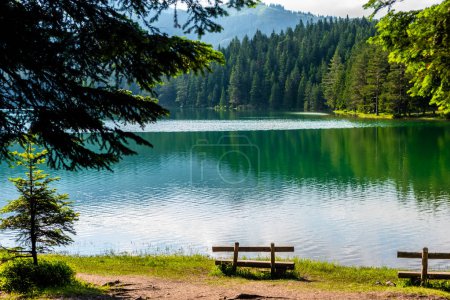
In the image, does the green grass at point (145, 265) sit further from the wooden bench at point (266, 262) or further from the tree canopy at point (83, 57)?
the tree canopy at point (83, 57)

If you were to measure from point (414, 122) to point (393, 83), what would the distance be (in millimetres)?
11073

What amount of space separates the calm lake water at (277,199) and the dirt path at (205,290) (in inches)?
286

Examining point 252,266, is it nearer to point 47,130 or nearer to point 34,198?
point 34,198

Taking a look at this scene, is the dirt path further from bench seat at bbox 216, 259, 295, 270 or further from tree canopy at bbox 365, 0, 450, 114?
tree canopy at bbox 365, 0, 450, 114

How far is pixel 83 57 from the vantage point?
898cm

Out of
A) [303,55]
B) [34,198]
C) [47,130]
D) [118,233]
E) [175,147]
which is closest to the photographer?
[47,130]

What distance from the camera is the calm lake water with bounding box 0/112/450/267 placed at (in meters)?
24.9

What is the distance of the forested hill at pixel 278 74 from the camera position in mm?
160250

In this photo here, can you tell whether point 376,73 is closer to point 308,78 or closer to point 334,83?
point 334,83

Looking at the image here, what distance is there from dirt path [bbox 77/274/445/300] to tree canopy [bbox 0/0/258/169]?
5.72 meters

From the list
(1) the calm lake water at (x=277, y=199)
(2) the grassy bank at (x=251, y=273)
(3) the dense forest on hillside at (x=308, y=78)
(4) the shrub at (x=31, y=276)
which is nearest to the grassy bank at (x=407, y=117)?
(3) the dense forest on hillside at (x=308, y=78)

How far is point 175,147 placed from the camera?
6631cm

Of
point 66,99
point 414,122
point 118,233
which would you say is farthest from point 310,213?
point 414,122

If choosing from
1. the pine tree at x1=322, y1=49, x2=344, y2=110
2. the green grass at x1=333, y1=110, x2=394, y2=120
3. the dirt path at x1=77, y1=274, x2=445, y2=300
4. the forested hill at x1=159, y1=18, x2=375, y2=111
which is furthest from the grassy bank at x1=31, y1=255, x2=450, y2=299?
the forested hill at x1=159, y1=18, x2=375, y2=111
